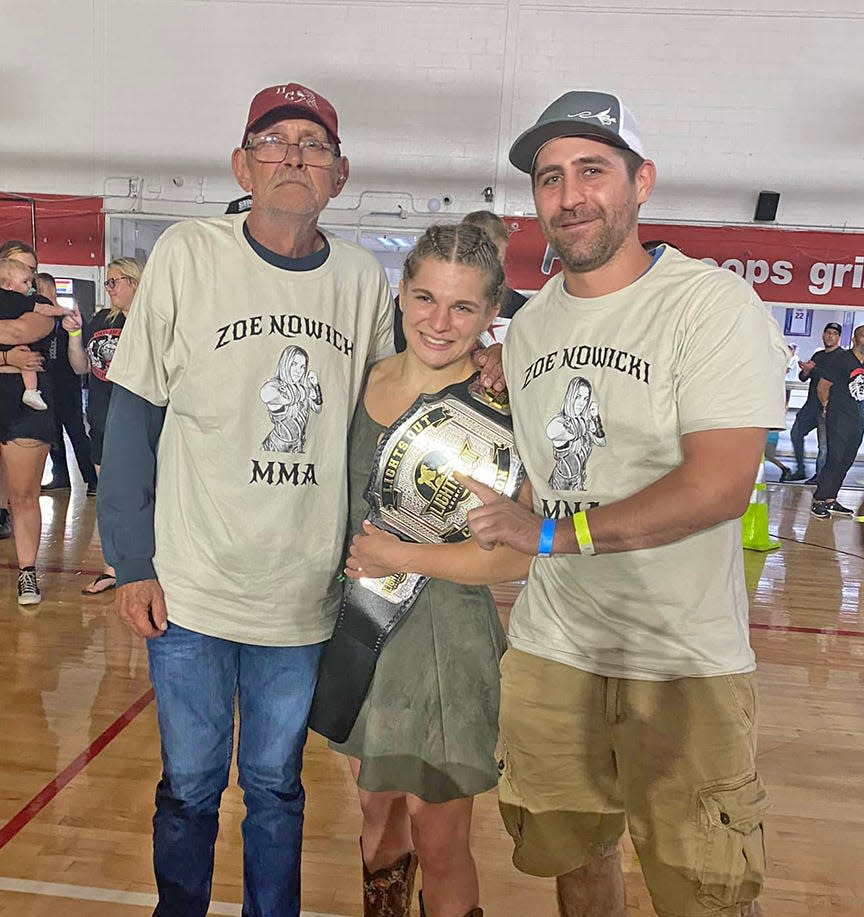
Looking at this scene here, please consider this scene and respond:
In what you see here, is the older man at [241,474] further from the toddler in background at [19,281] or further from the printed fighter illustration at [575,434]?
the toddler in background at [19,281]

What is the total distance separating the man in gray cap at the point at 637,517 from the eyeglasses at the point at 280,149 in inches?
17.0

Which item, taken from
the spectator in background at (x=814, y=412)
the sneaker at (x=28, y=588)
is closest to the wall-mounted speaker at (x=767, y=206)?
the spectator in background at (x=814, y=412)

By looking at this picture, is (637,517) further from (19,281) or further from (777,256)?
(777,256)

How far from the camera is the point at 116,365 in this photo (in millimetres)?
1908

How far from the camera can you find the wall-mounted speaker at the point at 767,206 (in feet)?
31.3

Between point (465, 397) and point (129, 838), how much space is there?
1.79m

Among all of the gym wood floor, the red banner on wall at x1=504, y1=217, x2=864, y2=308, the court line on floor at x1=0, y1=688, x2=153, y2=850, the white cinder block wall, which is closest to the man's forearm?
the gym wood floor

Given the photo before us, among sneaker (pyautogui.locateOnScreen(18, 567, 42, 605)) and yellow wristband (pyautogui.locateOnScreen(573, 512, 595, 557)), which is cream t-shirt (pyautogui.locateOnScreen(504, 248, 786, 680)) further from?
sneaker (pyautogui.locateOnScreen(18, 567, 42, 605))

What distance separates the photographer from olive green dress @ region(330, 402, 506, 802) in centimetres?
193

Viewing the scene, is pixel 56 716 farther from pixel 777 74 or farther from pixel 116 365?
pixel 777 74

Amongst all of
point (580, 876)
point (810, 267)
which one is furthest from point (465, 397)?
point (810, 267)

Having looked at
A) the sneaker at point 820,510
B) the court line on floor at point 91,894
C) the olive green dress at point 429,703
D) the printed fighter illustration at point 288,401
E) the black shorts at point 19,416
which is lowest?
the court line on floor at point 91,894

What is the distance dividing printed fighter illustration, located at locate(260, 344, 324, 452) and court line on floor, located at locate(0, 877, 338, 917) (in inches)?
52.7

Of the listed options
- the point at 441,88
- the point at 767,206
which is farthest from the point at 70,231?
the point at 767,206
